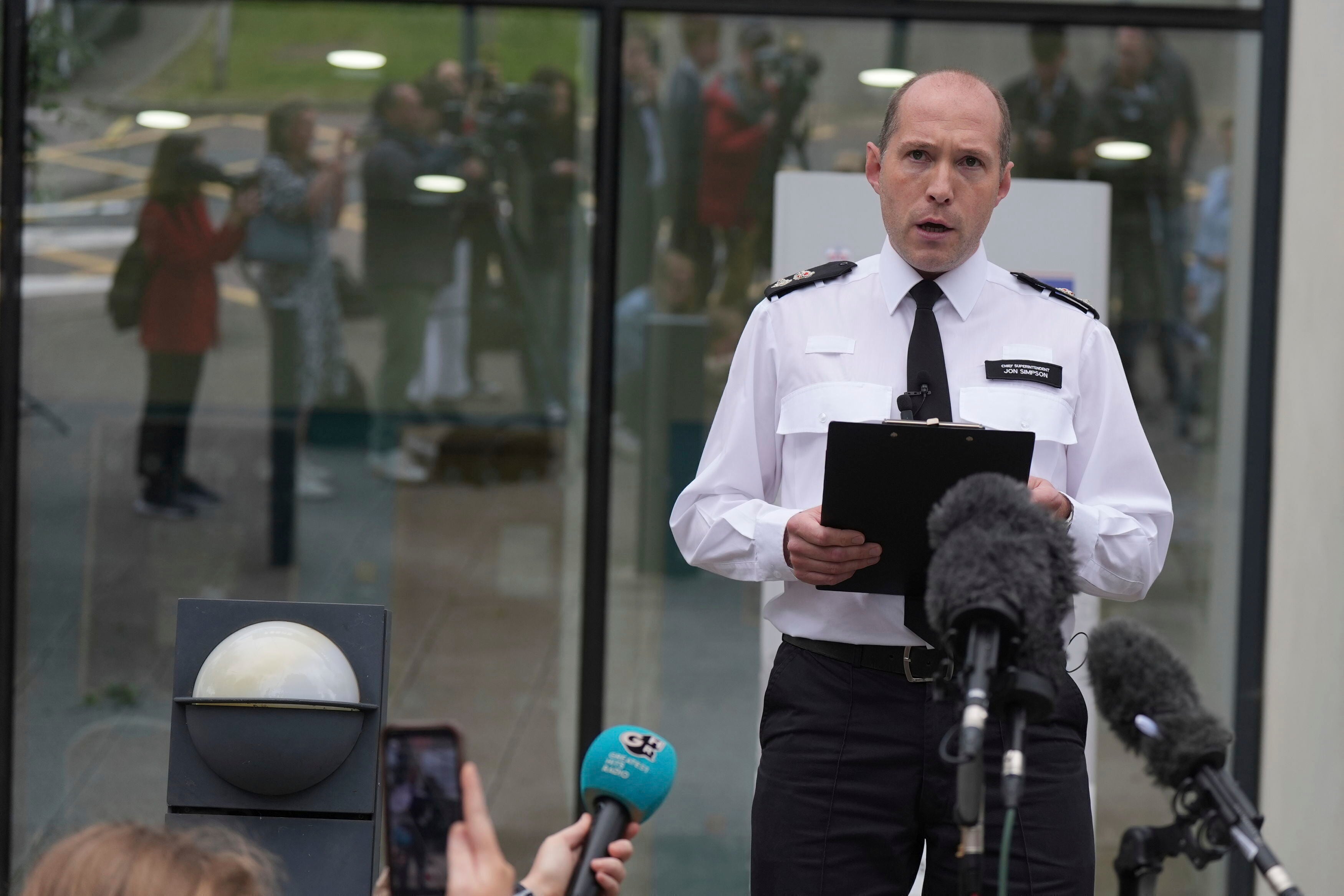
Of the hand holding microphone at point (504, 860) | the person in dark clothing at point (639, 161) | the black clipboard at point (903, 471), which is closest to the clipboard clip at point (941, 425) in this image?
the black clipboard at point (903, 471)

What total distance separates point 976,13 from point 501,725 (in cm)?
255

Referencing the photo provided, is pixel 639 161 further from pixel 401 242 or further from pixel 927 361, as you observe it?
pixel 927 361

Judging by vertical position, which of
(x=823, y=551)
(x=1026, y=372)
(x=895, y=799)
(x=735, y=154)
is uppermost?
(x=735, y=154)

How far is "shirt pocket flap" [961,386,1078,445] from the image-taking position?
2305 millimetres

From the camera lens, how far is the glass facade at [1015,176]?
4.44 metres

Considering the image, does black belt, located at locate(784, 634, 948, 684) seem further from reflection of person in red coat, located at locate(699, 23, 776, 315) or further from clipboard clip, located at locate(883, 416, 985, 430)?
reflection of person in red coat, located at locate(699, 23, 776, 315)

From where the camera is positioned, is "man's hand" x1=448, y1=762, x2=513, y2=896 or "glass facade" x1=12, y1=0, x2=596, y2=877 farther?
"glass facade" x1=12, y1=0, x2=596, y2=877

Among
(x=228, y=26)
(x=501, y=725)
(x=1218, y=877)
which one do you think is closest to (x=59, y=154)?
(x=228, y=26)

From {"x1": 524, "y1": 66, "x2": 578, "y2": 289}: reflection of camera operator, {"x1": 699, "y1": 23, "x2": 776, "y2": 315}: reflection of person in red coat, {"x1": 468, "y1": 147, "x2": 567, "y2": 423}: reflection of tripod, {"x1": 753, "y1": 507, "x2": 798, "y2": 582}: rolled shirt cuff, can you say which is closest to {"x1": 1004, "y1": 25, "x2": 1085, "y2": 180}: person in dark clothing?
{"x1": 699, "y1": 23, "x2": 776, "y2": 315}: reflection of person in red coat

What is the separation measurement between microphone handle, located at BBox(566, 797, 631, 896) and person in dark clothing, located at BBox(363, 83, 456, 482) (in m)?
2.97

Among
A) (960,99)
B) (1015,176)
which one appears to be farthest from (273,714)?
(1015,176)

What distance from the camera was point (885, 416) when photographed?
234 cm

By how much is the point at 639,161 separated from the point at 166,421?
161 centimetres

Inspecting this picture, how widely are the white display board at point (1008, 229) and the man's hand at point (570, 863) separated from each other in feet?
6.29
